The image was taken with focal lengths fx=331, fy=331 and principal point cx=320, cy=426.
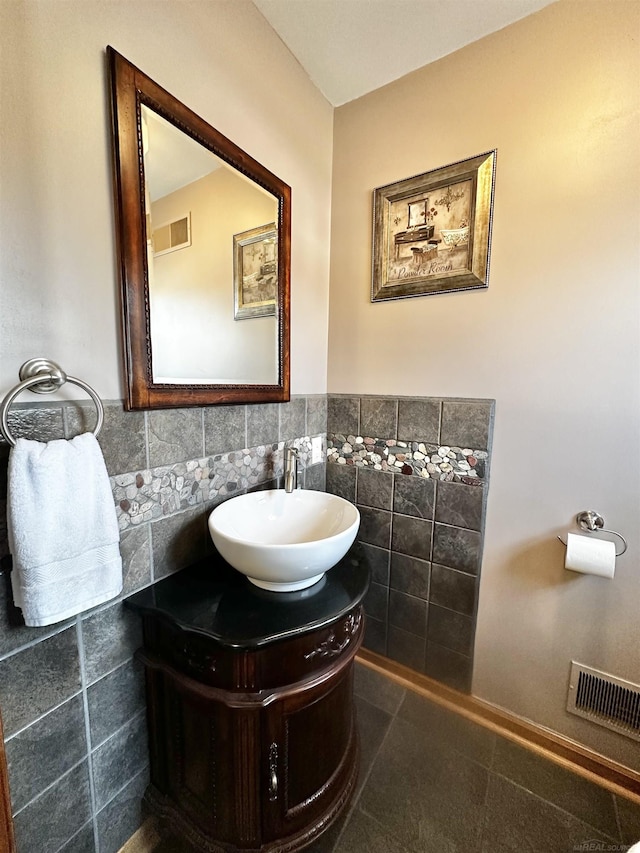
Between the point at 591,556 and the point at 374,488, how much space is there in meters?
0.79

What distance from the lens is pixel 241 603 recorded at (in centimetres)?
87

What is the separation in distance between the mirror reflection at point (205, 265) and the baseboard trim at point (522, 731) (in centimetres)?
147

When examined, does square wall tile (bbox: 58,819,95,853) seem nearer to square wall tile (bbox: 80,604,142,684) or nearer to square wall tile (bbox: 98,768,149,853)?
square wall tile (bbox: 98,768,149,853)

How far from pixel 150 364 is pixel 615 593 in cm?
164

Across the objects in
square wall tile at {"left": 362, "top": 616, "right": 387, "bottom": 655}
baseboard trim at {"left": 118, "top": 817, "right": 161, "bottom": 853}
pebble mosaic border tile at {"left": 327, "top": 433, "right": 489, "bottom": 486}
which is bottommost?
baseboard trim at {"left": 118, "top": 817, "right": 161, "bottom": 853}

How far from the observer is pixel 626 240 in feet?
3.34

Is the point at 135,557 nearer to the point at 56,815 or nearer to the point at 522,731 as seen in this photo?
the point at 56,815

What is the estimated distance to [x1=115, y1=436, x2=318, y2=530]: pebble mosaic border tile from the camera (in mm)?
871

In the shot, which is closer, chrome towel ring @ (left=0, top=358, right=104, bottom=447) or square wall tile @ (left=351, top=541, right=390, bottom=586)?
chrome towel ring @ (left=0, top=358, right=104, bottom=447)

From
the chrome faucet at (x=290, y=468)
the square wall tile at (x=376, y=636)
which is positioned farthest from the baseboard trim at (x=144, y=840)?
the chrome faucet at (x=290, y=468)

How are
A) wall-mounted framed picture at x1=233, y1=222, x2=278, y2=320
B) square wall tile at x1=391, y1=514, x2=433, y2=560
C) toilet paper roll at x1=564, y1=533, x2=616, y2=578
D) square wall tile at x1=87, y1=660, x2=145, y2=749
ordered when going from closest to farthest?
square wall tile at x1=87, y1=660, x2=145, y2=749, toilet paper roll at x1=564, y1=533, x2=616, y2=578, wall-mounted framed picture at x1=233, y1=222, x2=278, y2=320, square wall tile at x1=391, y1=514, x2=433, y2=560

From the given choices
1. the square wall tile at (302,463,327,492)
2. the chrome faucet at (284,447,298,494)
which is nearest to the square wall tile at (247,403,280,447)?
the chrome faucet at (284,447,298,494)

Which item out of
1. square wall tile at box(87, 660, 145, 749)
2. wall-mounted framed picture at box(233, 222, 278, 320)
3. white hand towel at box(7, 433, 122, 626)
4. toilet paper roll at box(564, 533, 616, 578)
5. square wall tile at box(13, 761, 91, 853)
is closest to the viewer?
white hand towel at box(7, 433, 122, 626)

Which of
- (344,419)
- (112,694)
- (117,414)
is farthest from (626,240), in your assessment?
(112,694)
